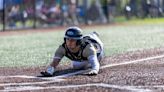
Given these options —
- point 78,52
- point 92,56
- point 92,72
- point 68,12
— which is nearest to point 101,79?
point 92,72

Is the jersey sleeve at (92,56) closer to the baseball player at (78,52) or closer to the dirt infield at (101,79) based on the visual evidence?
the baseball player at (78,52)

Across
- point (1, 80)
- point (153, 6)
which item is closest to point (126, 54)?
point (1, 80)

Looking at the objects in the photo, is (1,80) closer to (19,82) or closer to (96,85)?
(19,82)

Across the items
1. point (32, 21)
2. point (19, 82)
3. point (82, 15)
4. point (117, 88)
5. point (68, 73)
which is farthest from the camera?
point (82, 15)

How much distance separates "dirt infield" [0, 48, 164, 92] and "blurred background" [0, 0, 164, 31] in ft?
54.6

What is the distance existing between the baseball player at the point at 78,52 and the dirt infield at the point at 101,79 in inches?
6.2

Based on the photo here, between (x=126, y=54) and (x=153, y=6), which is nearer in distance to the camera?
(x=126, y=54)

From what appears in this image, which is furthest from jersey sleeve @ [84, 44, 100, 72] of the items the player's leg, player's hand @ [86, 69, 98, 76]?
the player's leg

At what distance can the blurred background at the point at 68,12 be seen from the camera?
27.1 meters

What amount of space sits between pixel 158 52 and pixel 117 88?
5119mm

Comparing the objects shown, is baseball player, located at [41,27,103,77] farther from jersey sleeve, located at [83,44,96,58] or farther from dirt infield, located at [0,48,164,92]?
dirt infield, located at [0,48,164,92]

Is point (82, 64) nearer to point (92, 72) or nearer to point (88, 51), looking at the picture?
point (88, 51)

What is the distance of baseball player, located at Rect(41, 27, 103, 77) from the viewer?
9.09 meters

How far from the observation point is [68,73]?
366 inches
